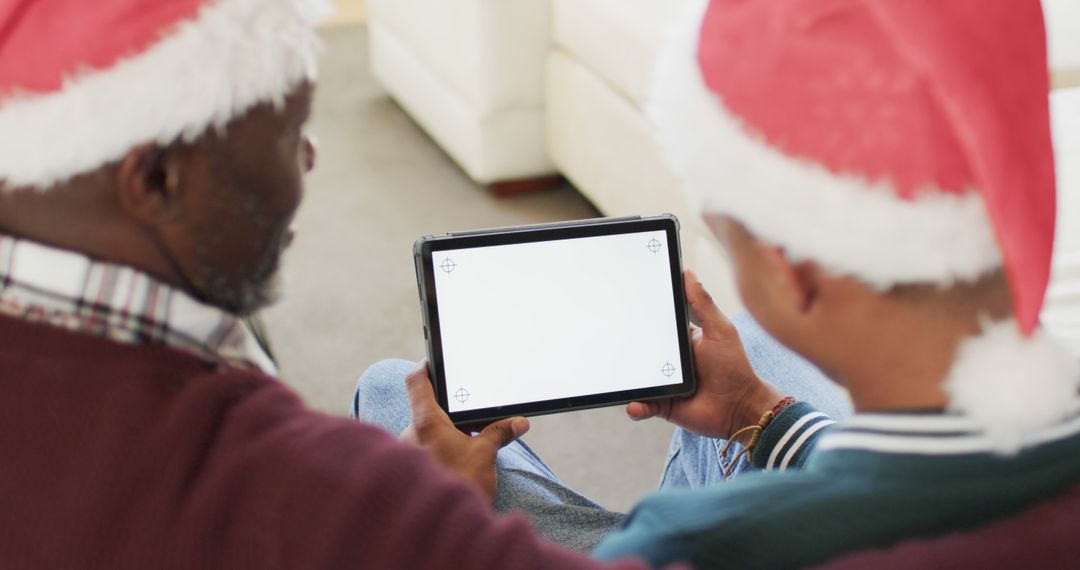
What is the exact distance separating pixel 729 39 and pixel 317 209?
67.9 inches

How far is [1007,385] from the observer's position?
596mm

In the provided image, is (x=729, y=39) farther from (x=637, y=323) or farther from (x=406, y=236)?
(x=406, y=236)

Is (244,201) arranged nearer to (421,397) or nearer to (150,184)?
(150,184)

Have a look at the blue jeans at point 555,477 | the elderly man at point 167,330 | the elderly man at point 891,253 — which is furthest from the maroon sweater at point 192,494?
the blue jeans at point 555,477

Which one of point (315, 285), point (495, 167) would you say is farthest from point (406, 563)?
point (495, 167)

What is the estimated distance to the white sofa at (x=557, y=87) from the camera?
176 centimetres

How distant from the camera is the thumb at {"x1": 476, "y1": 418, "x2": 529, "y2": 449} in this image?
98 cm

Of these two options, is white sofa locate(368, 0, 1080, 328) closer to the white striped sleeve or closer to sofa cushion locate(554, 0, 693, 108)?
sofa cushion locate(554, 0, 693, 108)

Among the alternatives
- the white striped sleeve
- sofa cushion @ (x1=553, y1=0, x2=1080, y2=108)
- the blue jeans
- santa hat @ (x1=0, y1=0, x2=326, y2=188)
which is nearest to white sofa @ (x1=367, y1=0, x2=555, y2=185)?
sofa cushion @ (x1=553, y1=0, x2=1080, y2=108)

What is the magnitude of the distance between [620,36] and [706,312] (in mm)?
908

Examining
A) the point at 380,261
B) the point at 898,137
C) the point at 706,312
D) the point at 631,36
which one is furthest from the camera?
the point at 380,261

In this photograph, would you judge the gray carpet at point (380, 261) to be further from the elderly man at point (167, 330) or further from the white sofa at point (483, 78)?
the elderly man at point (167, 330)

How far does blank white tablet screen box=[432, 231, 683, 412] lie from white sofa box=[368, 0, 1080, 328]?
529 millimetres

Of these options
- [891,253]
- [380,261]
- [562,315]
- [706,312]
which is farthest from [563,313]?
[380,261]
